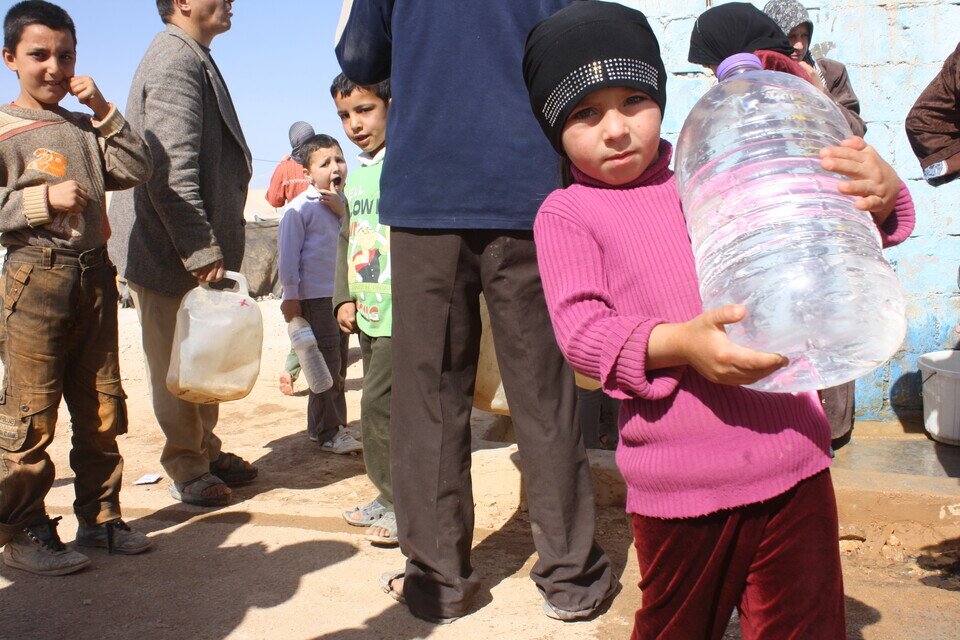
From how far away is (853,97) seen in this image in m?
4.30

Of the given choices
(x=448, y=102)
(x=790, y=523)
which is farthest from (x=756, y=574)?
(x=448, y=102)

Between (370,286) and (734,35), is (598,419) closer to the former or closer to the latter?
(370,286)

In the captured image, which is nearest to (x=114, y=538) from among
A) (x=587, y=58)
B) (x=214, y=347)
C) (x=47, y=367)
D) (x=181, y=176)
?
(x=47, y=367)

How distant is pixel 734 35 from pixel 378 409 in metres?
2.04

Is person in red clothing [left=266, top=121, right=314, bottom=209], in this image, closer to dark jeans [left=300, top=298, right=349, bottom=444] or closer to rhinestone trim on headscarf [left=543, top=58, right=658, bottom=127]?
dark jeans [left=300, top=298, right=349, bottom=444]

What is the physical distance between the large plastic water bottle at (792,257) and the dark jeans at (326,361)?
3673mm

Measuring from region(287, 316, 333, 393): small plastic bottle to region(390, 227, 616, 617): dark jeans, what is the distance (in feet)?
7.21

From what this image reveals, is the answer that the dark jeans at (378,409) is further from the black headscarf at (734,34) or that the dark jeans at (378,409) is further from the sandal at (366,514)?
the black headscarf at (734,34)

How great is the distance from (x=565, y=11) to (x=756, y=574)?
1213 mm

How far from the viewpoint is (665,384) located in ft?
5.42

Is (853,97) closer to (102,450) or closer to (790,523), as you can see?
(790,523)

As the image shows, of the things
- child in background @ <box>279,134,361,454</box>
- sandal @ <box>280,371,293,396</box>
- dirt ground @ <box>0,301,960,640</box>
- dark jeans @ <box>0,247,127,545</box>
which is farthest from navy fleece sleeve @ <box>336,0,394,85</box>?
sandal @ <box>280,371,293,396</box>

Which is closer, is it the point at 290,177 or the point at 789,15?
the point at 789,15

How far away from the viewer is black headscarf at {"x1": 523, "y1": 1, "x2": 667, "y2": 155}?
172cm
